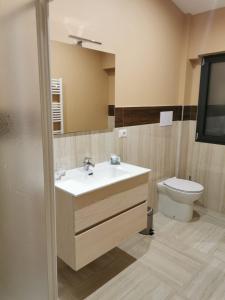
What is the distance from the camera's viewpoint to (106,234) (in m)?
1.75

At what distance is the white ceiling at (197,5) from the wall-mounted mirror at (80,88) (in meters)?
1.24

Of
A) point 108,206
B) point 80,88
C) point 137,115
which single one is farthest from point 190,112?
point 108,206

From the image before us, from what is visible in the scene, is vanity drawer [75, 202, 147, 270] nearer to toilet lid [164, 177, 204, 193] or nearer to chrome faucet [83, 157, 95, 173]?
chrome faucet [83, 157, 95, 173]

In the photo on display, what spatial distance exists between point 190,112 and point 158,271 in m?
2.03

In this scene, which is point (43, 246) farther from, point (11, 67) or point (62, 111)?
point (62, 111)

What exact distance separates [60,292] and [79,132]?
1.29 m

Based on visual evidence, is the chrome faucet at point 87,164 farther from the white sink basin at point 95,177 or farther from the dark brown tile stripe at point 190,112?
the dark brown tile stripe at point 190,112

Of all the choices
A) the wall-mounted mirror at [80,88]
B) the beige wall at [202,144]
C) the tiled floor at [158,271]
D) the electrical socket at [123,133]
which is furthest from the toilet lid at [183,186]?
the wall-mounted mirror at [80,88]

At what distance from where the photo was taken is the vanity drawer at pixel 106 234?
1.60 metres

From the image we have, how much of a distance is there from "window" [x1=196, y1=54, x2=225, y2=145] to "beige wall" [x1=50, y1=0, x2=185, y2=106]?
13.6 inches

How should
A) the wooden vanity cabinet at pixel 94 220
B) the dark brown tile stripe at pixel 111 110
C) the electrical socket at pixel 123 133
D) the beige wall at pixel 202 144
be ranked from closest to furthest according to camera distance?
1. the wooden vanity cabinet at pixel 94 220
2. the dark brown tile stripe at pixel 111 110
3. the electrical socket at pixel 123 133
4. the beige wall at pixel 202 144

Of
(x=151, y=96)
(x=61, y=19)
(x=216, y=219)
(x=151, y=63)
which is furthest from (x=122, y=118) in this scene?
(x=216, y=219)

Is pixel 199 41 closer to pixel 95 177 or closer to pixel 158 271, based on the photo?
pixel 95 177

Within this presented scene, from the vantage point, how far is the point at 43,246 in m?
0.96
